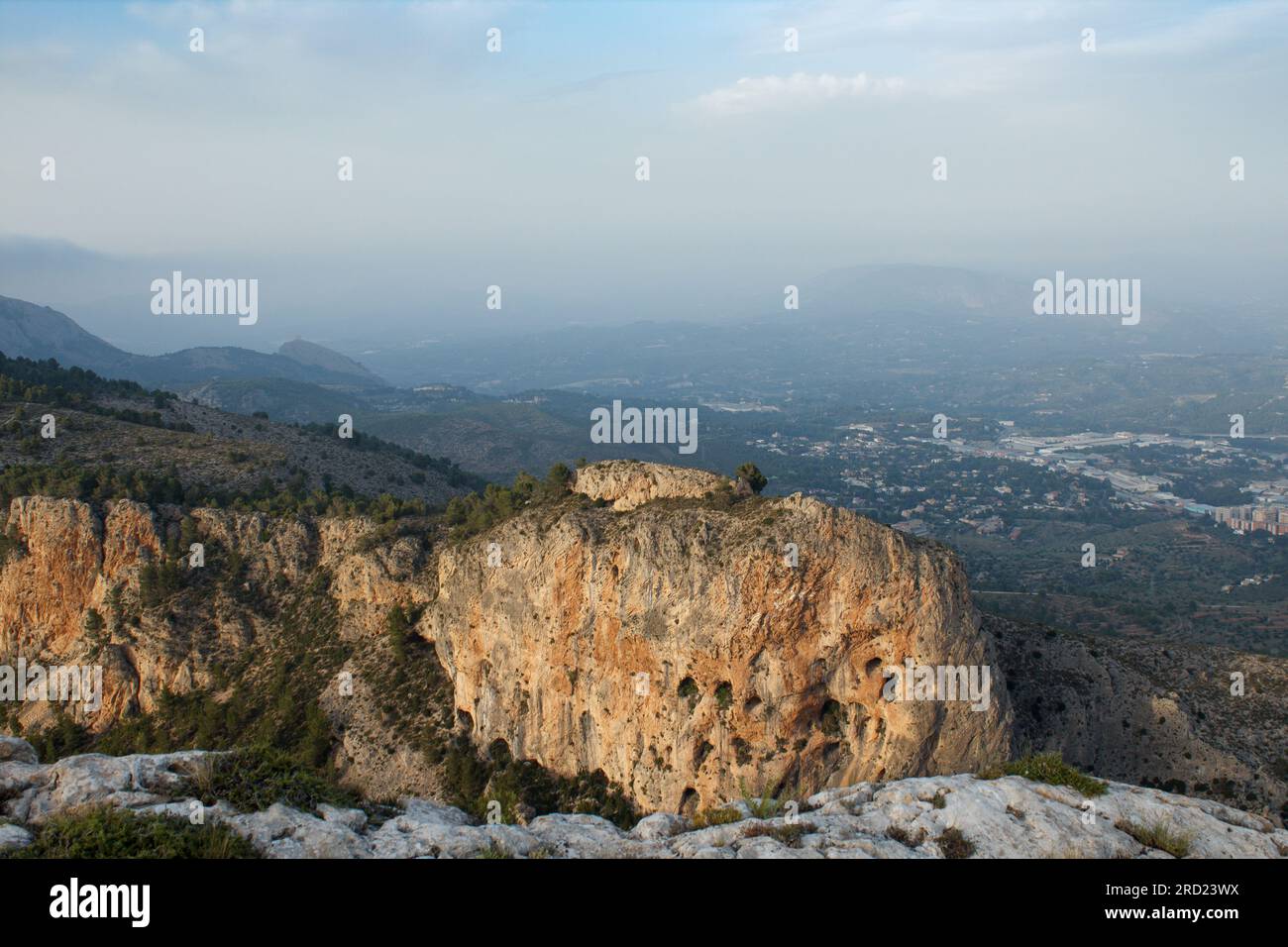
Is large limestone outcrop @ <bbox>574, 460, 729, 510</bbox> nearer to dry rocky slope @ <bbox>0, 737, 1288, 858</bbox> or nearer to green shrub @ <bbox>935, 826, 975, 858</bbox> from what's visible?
dry rocky slope @ <bbox>0, 737, 1288, 858</bbox>

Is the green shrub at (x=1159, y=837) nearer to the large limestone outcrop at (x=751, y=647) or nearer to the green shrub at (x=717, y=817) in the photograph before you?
the green shrub at (x=717, y=817)

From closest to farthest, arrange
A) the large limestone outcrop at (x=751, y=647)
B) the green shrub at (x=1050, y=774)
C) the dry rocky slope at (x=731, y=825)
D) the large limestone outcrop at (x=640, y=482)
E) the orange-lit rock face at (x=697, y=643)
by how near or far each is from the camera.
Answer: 1. the dry rocky slope at (x=731, y=825)
2. the green shrub at (x=1050, y=774)
3. the large limestone outcrop at (x=751, y=647)
4. the orange-lit rock face at (x=697, y=643)
5. the large limestone outcrop at (x=640, y=482)

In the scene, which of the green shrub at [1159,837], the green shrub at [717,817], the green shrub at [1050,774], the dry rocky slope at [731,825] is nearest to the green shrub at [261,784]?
the dry rocky slope at [731,825]

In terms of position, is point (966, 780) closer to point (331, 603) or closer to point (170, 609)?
point (331, 603)

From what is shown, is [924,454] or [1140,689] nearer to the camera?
[1140,689]

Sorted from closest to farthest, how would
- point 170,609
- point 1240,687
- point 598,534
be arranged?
point 598,534
point 1240,687
point 170,609
